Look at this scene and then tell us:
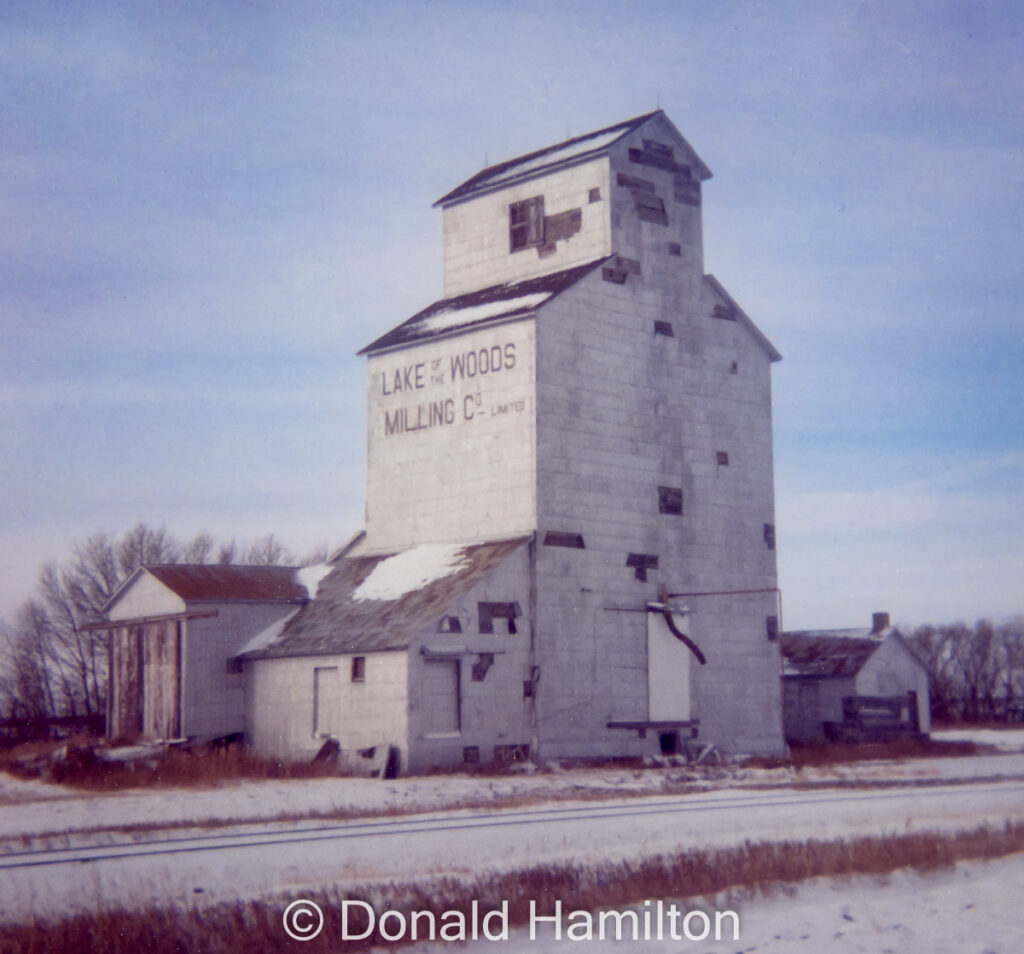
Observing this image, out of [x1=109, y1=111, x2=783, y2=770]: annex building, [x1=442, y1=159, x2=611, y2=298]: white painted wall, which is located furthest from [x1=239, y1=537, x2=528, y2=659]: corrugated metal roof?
[x1=442, y1=159, x2=611, y2=298]: white painted wall

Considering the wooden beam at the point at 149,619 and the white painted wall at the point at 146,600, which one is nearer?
the wooden beam at the point at 149,619

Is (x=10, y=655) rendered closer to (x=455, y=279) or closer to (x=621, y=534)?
(x=455, y=279)

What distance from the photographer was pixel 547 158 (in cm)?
3712

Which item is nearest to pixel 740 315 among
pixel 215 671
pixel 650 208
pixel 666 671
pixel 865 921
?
pixel 650 208

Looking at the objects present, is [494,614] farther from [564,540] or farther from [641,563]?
[641,563]

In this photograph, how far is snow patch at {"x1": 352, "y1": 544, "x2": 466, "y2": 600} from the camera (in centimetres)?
3312

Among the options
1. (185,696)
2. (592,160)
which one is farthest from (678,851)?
(592,160)

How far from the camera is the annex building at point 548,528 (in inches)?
1230

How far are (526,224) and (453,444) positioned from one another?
6.82 m

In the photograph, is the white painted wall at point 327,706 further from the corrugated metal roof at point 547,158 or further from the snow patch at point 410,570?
the corrugated metal roof at point 547,158

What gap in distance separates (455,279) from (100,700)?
28.7 m

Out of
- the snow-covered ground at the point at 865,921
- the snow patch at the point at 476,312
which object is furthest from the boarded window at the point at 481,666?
the snow-covered ground at the point at 865,921

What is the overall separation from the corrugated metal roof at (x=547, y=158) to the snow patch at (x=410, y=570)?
10647 millimetres

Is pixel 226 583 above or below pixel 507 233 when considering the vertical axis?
below
